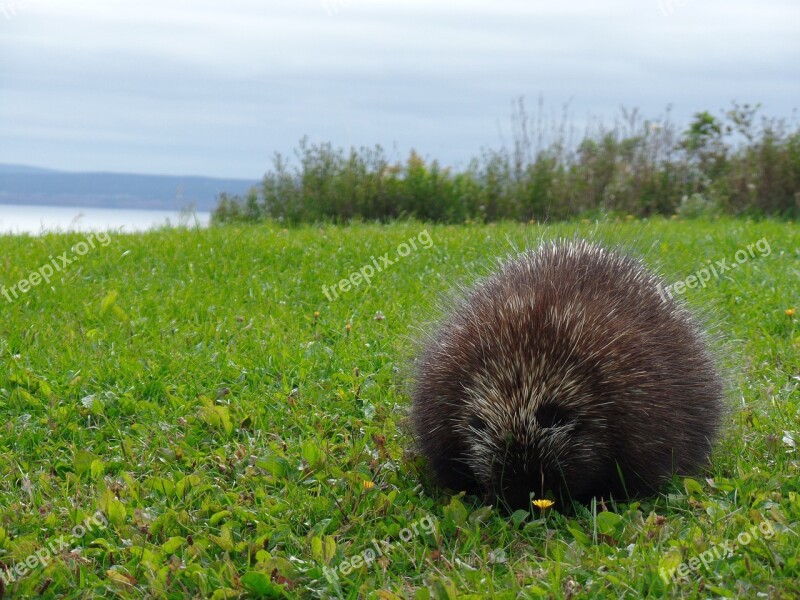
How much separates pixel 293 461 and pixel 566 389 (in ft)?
4.99

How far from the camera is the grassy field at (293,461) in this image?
11.7 feet

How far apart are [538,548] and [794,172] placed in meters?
12.2

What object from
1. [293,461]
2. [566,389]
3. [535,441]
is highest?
[566,389]

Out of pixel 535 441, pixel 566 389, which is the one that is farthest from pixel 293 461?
pixel 566 389

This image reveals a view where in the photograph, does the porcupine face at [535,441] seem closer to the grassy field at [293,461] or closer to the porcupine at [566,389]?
the porcupine at [566,389]

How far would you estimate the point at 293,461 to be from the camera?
454 cm

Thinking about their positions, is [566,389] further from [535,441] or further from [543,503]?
[543,503]

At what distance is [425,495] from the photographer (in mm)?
4387

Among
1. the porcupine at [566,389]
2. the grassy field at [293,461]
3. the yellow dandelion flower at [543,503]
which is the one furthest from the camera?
the porcupine at [566,389]

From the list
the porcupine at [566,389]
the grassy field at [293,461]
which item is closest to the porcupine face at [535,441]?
the porcupine at [566,389]

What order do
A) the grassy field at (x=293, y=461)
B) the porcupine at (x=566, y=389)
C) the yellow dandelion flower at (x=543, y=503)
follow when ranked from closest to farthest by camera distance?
the grassy field at (x=293, y=461) < the yellow dandelion flower at (x=543, y=503) < the porcupine at (x=566, y=389)

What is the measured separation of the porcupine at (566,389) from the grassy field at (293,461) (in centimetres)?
17

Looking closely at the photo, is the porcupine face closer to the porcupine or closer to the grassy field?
the porcupine

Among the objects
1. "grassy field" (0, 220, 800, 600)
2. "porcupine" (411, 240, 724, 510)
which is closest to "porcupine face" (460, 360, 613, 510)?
"porcupine" (411, 240, 724, 510)
